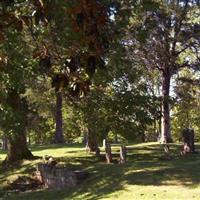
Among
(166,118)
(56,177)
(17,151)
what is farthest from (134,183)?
(166,118)

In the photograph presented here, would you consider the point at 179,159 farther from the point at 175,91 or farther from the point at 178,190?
the point at 175,91

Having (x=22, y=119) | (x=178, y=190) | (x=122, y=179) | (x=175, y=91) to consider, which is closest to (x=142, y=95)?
(x=22, y=119)

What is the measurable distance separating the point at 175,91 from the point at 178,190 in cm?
3139

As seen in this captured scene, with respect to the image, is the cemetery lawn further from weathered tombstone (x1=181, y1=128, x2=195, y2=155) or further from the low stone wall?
weathered tombstone (x1=181, y1=128, x2=195, y2=155)

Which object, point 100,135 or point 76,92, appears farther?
point 100,135

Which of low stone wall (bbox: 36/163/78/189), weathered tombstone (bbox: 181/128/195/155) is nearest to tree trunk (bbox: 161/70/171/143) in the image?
weathered tombstone (bbox: 181/128/195/155)

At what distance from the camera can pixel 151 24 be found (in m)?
33.3

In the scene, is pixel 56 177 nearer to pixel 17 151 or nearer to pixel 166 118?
pixel 17 151

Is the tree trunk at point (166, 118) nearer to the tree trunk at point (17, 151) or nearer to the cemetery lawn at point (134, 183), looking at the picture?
the tree trunk at point (17, 151)

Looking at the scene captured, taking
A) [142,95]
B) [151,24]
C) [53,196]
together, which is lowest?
[53,196]

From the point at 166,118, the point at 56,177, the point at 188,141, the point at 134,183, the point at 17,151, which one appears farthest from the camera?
the point at 166,118

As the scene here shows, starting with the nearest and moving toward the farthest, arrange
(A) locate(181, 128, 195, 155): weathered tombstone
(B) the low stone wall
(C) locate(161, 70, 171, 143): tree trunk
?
(B) the low stone wall, (A) locate(181, 128, 195, 155): weathered tombstone, (C) locate(161, 70, 171, 143): tree trunk

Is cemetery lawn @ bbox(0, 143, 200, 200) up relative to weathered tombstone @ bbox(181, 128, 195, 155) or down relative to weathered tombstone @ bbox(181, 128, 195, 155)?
down

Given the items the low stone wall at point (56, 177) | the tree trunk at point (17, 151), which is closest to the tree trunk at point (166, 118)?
the tree trunk at point (17, 151)
